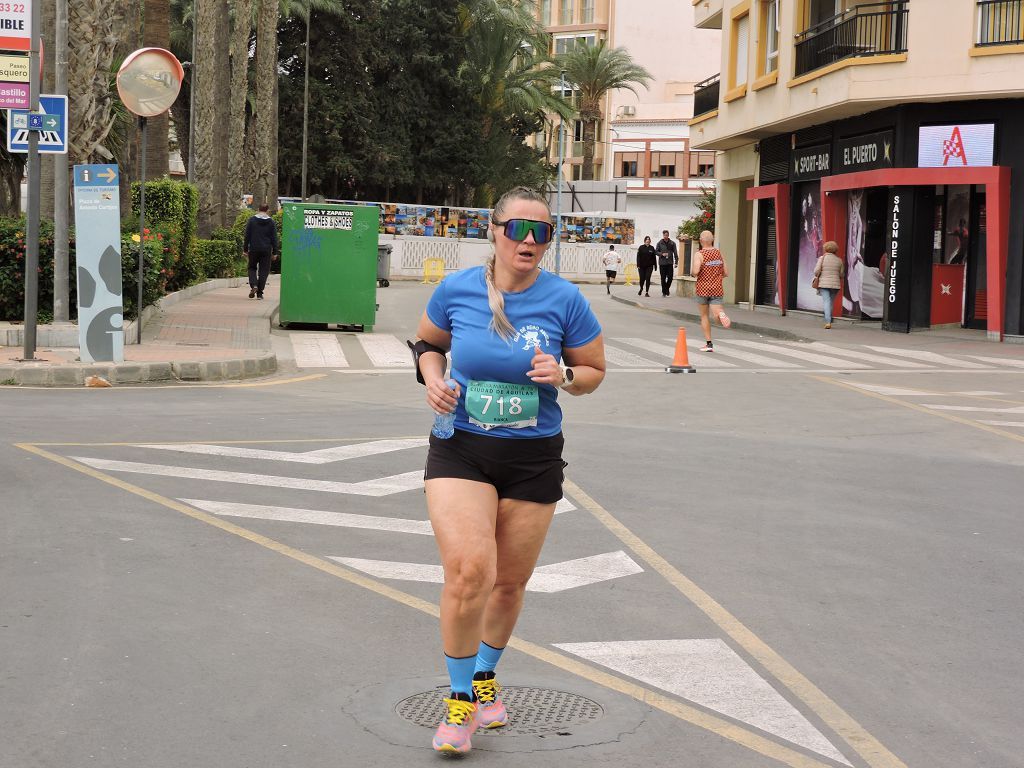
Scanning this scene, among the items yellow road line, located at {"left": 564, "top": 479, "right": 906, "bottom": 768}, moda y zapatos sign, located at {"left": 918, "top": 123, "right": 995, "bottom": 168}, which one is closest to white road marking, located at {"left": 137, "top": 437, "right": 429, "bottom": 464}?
yellow road line, located at {"left": 564, "top": 479, "right": 906, "bottom": 768}

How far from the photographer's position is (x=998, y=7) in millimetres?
25344

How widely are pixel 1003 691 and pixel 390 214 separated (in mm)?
49100

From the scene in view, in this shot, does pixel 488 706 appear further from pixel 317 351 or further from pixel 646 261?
pixel 646 261

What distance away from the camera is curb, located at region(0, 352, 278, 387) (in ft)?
47.9

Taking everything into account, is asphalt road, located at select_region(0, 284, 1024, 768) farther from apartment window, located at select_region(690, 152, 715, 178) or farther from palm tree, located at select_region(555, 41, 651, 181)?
apartment window, located at select_region(690, 152, 715, 178)

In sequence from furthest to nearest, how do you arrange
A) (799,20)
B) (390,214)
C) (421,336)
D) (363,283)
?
(390,214) → (799,20) → (363,283) → (421,336)

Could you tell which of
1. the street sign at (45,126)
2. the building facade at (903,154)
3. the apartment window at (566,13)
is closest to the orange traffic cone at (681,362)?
the street sign at (45,126)

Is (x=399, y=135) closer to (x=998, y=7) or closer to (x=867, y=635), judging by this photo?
(x=998, y=7)

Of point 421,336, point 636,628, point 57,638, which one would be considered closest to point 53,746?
point 57,638

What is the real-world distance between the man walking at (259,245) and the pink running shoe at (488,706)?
2332 centimetres

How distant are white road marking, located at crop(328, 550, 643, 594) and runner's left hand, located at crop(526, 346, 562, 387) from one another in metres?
2.31

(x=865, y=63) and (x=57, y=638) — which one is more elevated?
(x=865, y=63)

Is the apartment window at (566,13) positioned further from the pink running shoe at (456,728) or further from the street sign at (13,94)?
the pink running shoe at (456,728)

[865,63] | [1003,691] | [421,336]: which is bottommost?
[1003,691]
